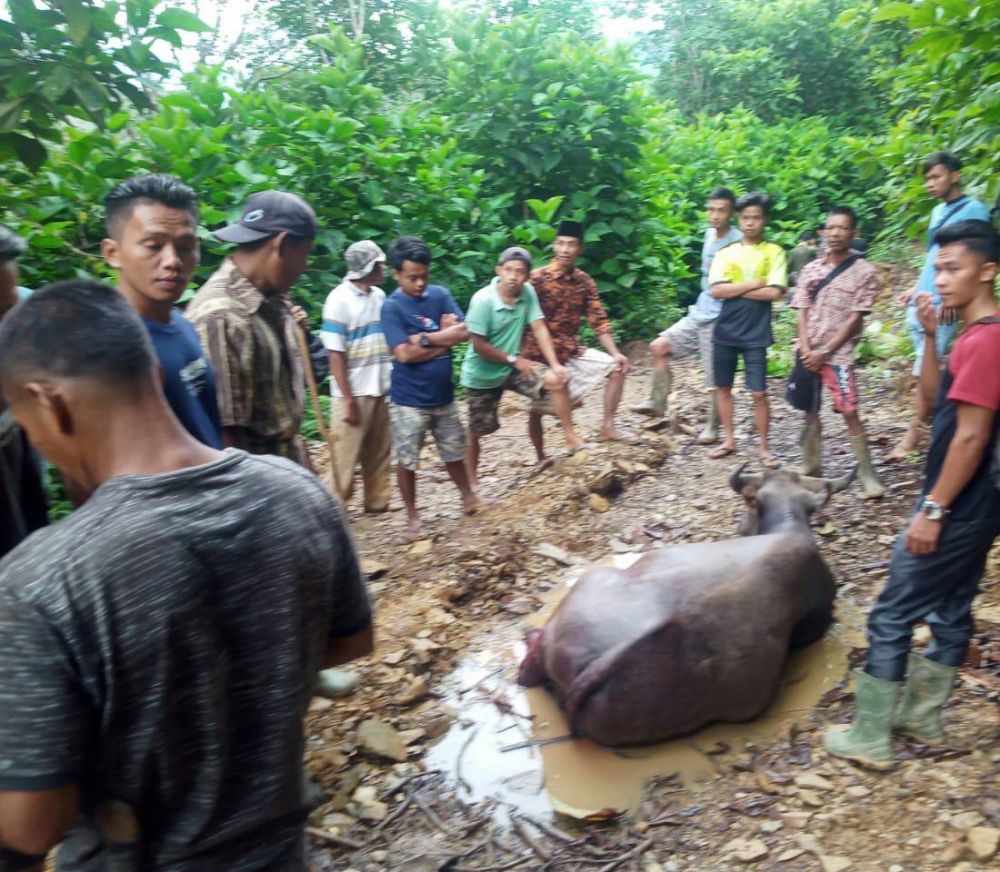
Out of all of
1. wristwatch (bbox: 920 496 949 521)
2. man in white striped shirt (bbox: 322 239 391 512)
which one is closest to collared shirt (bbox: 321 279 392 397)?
man in white striped shirt (bbox: 322 239 391 512)

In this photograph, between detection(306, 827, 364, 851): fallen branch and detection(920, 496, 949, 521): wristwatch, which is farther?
detection(306, 827, 364, 851): fallen branch

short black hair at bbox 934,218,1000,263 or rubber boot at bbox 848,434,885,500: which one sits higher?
short black hair at bbox 934,218,1000,263

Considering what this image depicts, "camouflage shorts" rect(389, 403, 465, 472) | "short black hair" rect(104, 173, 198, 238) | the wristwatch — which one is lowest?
"camouflage shorts" rect(389, 403, 465, 472)

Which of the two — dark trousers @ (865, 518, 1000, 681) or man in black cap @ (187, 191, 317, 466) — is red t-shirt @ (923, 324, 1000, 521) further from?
man in black cap @ (187, 191, 317, 466)

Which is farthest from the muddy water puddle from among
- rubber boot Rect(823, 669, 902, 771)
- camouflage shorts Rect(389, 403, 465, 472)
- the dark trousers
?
camouflage shorts Rect(389, 403, 465, 472)

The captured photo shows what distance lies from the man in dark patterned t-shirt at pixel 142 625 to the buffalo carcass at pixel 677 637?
6.98 feet

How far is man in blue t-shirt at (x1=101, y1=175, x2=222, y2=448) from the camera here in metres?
2.68

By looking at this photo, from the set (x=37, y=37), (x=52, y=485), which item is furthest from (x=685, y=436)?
(x=37, y=37)

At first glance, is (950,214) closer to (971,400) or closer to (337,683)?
(971,400)

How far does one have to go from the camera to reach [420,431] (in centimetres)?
557

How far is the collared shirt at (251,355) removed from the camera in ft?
10.3

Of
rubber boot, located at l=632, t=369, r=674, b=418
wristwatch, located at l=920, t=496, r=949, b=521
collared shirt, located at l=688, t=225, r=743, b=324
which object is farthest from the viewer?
rubber boot, located at l=632, t=369, r=674, b=418

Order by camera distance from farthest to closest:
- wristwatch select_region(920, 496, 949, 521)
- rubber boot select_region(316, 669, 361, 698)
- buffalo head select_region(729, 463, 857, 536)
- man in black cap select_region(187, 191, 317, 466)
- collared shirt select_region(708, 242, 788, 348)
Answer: collared shirt select_region(708, 242, 788, 348) → buffalo head select_region(729, 463, 857, 536) → rubber boot select_region(316, 669, 361, 698) → man in black cap select_region(187, 191, 317, 466) → wristwatch select_region(920, 496, 949, 521)

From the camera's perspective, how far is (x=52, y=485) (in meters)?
5.35
